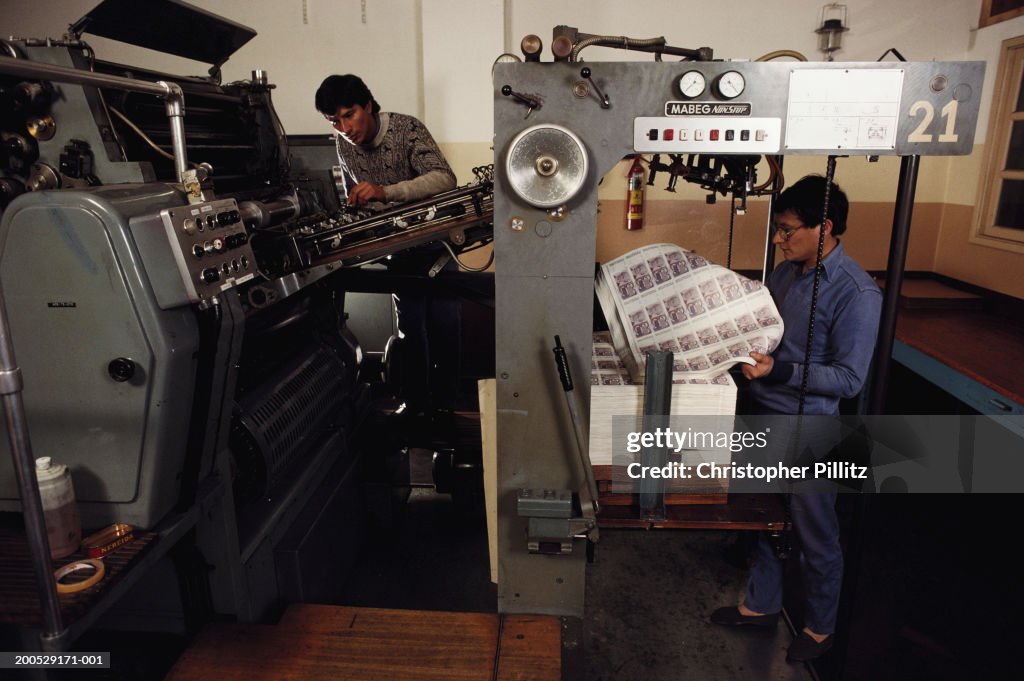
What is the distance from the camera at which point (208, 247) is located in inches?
55.1

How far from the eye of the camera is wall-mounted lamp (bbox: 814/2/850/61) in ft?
13.0

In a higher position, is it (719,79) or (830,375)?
(719,79)

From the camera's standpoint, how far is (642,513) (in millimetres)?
1433

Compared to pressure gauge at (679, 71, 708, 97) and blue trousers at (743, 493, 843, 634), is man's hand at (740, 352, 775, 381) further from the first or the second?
pressure gauge at (679, 71, 708, 97)

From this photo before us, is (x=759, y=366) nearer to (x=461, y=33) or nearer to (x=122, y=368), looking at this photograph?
(x=122, y=368)

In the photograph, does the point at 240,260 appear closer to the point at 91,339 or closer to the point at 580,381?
the point at 91,339

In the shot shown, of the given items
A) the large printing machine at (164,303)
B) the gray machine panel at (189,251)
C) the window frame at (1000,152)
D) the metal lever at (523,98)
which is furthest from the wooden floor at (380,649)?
the window frame at (1000,152)

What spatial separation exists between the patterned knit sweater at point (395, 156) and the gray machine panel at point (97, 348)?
5.05 ft

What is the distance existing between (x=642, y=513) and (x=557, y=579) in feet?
0.80

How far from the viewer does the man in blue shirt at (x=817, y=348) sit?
183cm

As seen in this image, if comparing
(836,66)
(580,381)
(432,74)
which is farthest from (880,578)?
(432,74)

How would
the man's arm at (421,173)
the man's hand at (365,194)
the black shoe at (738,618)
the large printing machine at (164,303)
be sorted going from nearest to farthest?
1. the large printing machine at (164,303)
2. the black shoe at (738,618)
3. the man's hand at (365,194)
4. the man's arm at (421,173)

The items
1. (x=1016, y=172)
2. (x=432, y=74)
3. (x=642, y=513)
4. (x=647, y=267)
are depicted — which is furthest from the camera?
(x=432, y=74)

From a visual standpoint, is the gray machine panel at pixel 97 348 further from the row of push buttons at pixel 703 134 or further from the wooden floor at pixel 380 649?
the row of push buttons at pixel 703 134
